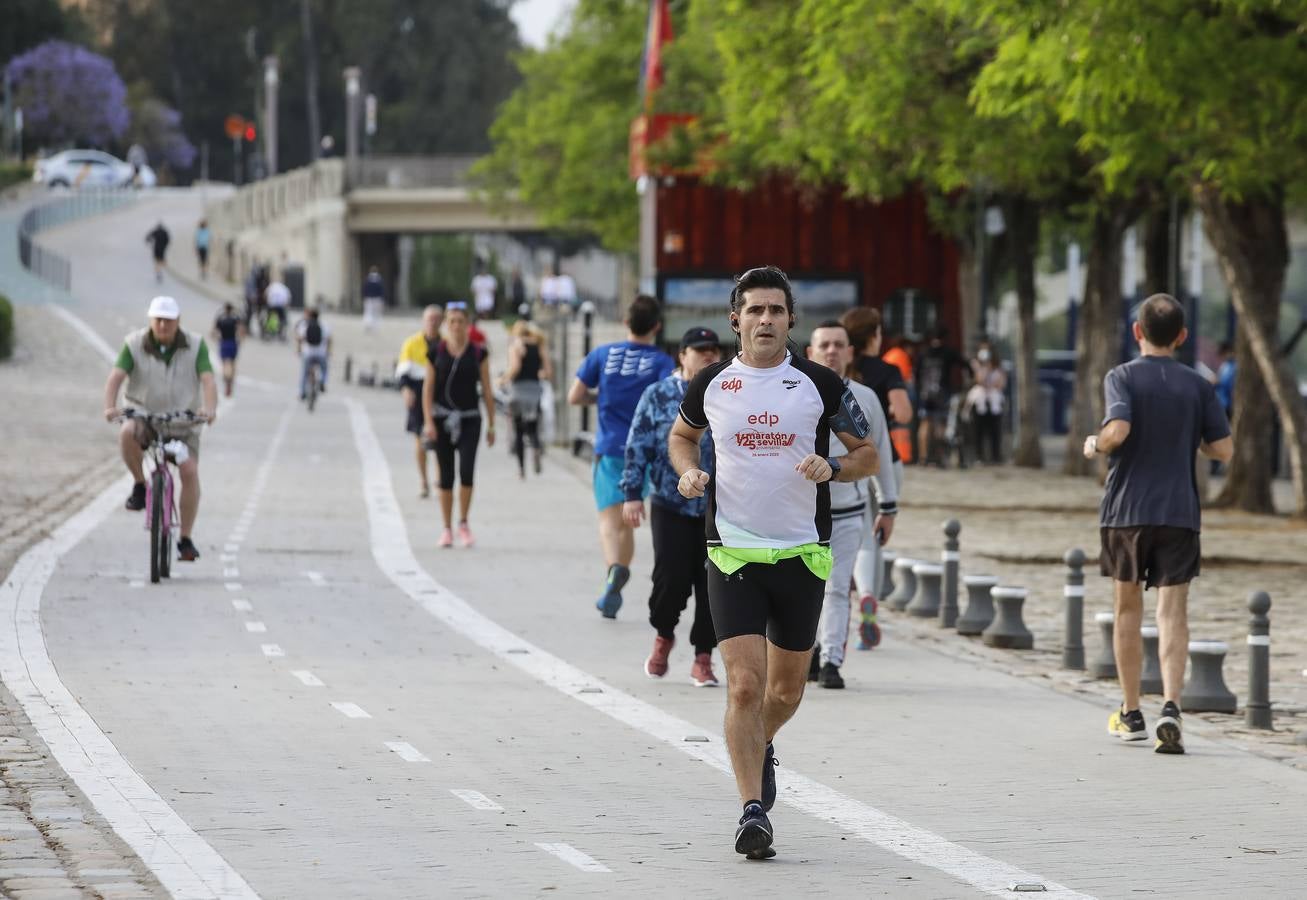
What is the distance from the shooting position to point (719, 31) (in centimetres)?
2691

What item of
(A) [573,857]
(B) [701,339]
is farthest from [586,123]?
(A) [573,857]

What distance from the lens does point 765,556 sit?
7.87m

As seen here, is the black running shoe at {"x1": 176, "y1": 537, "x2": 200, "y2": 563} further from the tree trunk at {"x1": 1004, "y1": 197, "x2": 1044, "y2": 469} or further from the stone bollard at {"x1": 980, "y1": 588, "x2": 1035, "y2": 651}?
the tree trunk at {"x1": 1004, "y1": 197, "x2": 1044, "y2": 469}

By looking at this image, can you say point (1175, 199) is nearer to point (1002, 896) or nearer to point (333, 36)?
point (1002, 896)

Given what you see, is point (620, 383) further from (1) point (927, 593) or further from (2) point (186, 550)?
(2) point (186, 550)

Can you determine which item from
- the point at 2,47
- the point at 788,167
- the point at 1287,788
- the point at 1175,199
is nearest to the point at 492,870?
the point at 1287,788

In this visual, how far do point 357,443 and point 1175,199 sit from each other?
1147 cm

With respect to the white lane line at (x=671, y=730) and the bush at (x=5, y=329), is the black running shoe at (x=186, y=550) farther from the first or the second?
the bush at (x=5, y=329)

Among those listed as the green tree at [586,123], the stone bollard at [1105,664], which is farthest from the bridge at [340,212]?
the stone bollard at [1105,664]

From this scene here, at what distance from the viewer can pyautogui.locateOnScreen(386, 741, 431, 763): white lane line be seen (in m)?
9.44

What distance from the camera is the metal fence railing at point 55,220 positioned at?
66.7 m

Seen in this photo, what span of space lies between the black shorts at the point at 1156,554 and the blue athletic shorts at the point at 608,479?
4286 mm

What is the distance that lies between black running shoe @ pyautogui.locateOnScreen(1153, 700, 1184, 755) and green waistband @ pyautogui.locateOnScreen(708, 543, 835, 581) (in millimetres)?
2533

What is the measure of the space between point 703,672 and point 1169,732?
2.55 meters
